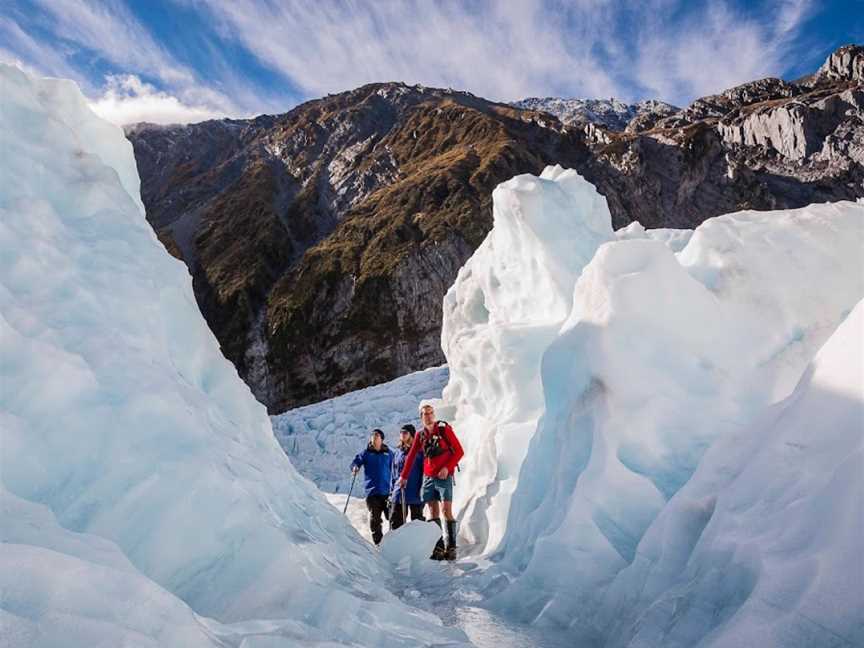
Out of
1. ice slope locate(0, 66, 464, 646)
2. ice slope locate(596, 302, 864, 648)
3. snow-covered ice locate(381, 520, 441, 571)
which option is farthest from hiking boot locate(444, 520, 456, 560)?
ice slope locate(596, 302, 864, 648)

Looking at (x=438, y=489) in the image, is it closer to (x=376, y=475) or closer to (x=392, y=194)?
(x=376, y=475)

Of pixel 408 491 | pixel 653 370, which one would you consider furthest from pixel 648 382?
pixel 408 491

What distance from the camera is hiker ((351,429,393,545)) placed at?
356 inches

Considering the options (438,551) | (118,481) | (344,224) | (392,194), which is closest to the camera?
(118,481)

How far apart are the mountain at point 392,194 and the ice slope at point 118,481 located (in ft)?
156

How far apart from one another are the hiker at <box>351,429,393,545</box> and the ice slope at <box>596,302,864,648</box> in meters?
4.86

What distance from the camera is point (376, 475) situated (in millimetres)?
9047

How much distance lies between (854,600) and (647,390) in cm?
311

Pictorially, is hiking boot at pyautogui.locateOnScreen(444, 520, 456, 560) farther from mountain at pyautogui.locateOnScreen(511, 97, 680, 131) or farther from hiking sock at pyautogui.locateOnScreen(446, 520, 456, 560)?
mountain at pyautogui.locateOnScreen(511, 97, 680, 131)

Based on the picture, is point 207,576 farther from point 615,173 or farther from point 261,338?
point 615,173

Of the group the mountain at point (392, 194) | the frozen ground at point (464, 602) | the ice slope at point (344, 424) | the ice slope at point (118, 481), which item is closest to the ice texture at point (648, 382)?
the frozen ground at point (464, 602)

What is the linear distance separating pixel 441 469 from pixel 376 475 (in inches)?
61.6

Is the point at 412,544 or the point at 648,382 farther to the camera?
the point at 412,544

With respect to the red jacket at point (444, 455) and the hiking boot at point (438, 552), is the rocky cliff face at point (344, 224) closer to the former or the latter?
the hiking boot at point (438, 552)
